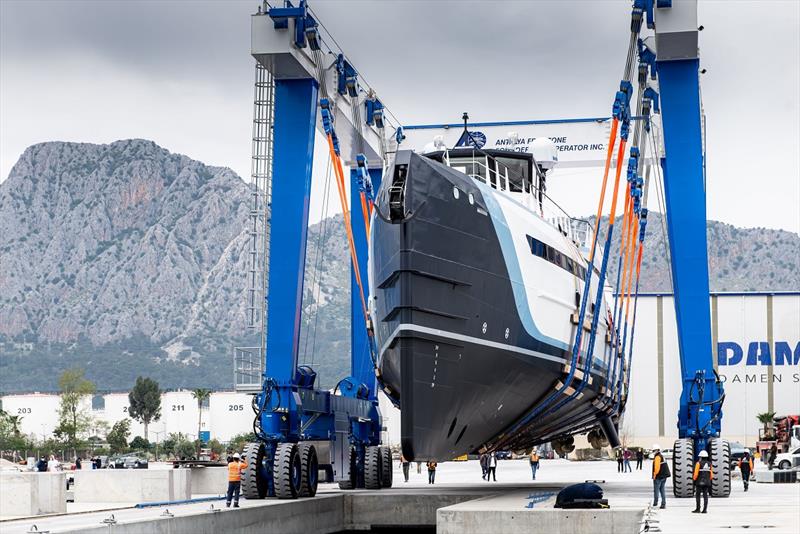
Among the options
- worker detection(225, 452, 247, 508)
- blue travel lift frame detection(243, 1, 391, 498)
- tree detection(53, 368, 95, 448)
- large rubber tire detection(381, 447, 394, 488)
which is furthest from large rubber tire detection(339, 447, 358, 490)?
tree detection(53, 368, 95, 448)

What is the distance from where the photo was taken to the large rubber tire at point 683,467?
85.8 ft

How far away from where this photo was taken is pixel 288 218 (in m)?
27.3

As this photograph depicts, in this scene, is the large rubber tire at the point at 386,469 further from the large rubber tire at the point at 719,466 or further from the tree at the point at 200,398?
the tree at the point at 200,398

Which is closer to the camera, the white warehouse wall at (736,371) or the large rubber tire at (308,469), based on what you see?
the large rubber tire at (308,469)

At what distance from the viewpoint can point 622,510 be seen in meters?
19.9

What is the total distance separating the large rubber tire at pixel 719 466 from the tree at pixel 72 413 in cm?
10213

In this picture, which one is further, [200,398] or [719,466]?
[200,398]

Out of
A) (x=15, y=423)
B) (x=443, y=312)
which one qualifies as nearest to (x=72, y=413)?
(x=15, y=423)

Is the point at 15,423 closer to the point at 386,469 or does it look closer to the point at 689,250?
the point at 386,469

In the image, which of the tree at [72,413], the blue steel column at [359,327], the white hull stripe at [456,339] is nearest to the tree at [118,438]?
the tree at [72,413]

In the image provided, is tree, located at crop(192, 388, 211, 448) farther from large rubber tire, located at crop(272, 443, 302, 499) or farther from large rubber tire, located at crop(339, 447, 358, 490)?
large rubber tire, located at crop(272, 443, 302, 499)

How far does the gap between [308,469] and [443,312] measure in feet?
23.1

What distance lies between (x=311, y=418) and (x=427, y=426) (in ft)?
24.7

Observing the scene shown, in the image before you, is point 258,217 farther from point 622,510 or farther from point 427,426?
point 622,510
